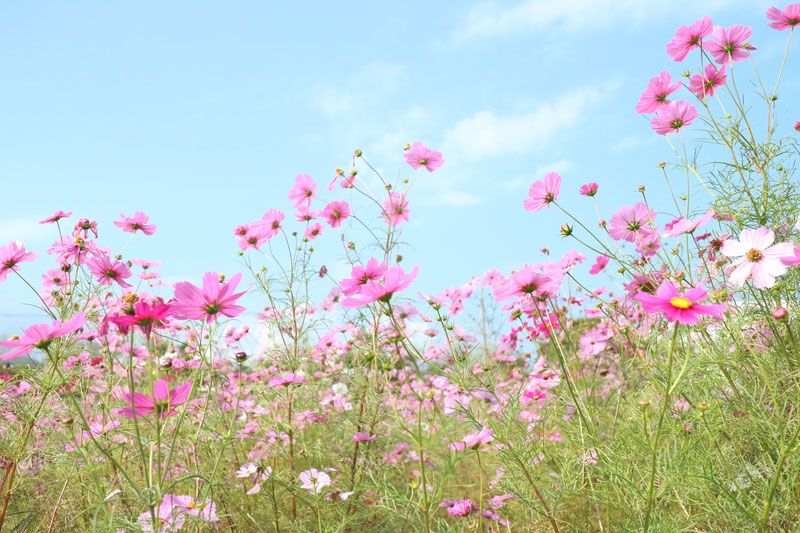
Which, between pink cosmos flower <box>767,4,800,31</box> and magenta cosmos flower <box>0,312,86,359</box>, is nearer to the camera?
magenta cosmos flower <box>0,312,86,359</box>

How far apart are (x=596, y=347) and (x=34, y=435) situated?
2.19 meters

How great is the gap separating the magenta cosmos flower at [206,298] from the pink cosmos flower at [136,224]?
1.22 meters

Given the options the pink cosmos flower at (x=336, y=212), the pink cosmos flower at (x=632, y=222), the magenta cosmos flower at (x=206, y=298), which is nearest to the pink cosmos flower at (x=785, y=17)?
the pink cosmos flower at (x=632, y=222)

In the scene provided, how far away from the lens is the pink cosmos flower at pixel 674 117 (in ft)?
5.73

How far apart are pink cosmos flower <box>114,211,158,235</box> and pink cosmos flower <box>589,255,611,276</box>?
1.87 metres

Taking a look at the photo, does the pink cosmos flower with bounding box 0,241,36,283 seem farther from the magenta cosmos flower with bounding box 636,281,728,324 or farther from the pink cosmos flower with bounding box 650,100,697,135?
the pink cosmos flower with bounding box 650,100,697,135

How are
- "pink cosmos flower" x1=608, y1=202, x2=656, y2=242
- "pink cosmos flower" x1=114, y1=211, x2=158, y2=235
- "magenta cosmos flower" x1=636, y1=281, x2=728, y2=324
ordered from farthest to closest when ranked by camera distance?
"pink cosmos flower" x1=114, y1=211, x2=158, y2=235, "pink cosmos flower" x1=608, y1=202, x2=656, y2=242, "magenta cosmos flower" x1=636, y1=281, x2=728, y2=324

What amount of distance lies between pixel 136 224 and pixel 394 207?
3.44 feet

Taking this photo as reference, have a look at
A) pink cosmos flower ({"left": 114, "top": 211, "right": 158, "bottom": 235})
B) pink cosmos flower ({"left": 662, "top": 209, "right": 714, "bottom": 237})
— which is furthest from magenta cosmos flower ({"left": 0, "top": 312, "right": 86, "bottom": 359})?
pink cosmos flower ({"left": 662, "top": 209, "right": 714, "bottom": 237})

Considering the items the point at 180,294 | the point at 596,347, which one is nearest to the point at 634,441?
the point at 596,347

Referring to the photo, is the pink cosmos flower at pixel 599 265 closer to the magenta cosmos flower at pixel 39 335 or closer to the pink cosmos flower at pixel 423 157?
the pink cosmos flower at pixel 423 157

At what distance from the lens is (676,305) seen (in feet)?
3.03

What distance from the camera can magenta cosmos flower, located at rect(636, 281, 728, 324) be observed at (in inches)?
35.7

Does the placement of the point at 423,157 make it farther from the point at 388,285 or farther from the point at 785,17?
the point at 785,17
